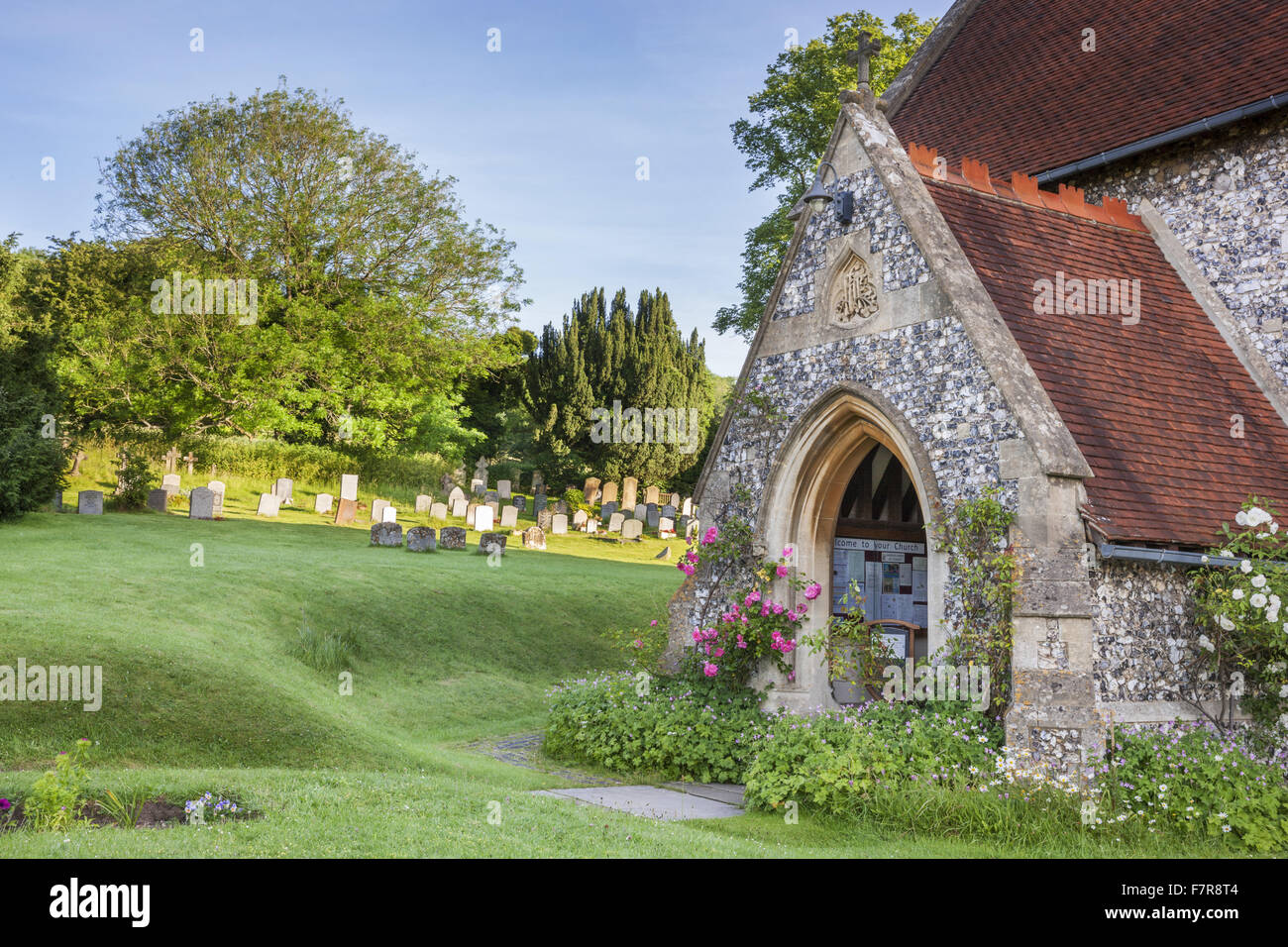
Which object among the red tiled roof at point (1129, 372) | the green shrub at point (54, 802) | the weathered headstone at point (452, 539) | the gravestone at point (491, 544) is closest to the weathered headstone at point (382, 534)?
the weathered headstone at point (452, 539)

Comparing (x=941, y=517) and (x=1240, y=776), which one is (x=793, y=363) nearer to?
(x=941, y=517)

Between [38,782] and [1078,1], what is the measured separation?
1601cm

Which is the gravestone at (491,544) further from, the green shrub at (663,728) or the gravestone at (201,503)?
the green shrub at (663,728)

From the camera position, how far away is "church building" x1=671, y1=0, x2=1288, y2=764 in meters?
7.59

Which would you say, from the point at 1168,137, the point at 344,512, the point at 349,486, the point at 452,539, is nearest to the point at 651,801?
the point at 1168,137

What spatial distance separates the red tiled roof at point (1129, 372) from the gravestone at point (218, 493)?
18149 millimetres

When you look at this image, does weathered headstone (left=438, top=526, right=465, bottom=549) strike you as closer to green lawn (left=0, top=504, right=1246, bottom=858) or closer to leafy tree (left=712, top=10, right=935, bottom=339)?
green lawn (left=0, top=504, right=1246, bottom=858)

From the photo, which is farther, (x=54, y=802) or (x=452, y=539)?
(x=452, y=539)

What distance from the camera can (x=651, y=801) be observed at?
26.3ft

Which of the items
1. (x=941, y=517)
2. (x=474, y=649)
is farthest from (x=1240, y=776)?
(x=474, y=649)

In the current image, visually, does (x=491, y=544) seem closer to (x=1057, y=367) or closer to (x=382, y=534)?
(x=382, y=534)

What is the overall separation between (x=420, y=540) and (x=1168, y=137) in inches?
589

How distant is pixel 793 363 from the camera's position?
32.1 ft

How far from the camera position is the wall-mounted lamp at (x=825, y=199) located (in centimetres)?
930
